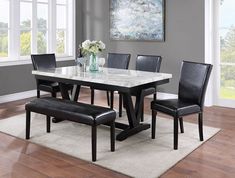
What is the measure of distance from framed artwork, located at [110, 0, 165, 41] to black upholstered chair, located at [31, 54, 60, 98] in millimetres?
1714

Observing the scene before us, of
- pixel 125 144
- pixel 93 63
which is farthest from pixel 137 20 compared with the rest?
pixel 125 144

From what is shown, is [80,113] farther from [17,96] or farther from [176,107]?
[17,96]

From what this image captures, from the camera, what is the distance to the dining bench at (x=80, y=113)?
2980 millimetres

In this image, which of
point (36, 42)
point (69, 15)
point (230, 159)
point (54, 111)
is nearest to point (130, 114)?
point (54, 111)

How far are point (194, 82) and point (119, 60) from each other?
1.79 meters

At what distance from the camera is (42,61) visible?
501 cm

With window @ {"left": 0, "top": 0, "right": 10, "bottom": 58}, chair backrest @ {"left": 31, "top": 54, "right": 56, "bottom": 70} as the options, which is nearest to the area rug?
chair backrest @ {"left": 31, "top": 54, "right": 56, "bottom": 70}

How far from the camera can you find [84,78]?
3.59m

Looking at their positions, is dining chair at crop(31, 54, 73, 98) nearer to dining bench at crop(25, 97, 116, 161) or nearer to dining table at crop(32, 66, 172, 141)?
dining table at crop(32, 66, 172, 141)

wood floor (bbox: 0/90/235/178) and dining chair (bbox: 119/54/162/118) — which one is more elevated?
dining chair (bbox: 119/54/162/118)

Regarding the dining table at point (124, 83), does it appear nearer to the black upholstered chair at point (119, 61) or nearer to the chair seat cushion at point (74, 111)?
the chair seat cushion at point (74, 111)

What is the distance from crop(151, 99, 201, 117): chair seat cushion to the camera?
325 centimetres

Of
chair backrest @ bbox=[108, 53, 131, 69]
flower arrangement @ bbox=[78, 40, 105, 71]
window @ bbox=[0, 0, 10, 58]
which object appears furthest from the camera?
window @ bbox=[0, 0, 10, 58]

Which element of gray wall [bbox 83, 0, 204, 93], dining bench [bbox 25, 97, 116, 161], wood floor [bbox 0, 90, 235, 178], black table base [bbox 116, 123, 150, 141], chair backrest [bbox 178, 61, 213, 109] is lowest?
wood floor [bbox 0, 90, 235, 178]
